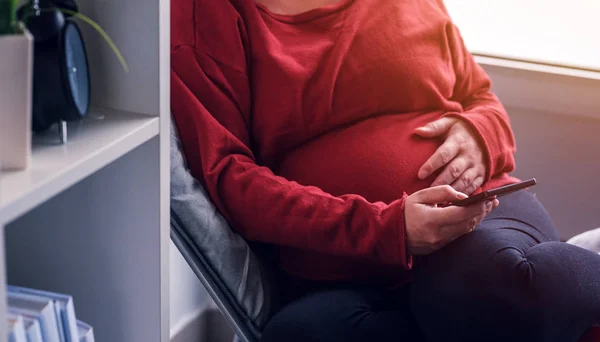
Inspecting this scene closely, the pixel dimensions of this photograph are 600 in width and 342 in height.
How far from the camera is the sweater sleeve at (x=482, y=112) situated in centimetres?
116

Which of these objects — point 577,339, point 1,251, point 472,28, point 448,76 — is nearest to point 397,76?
point 448,76

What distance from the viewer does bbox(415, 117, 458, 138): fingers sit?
1.12 meters

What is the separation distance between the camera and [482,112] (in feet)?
3.99

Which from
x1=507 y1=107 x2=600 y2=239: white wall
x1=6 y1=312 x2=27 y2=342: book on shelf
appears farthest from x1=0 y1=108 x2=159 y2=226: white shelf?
x1=507 y1=107 x2=600 y2=239: white wall

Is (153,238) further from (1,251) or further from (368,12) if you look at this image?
(368,12)

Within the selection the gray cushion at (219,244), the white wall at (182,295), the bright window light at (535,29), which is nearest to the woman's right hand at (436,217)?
the gray cushion at (219,244)

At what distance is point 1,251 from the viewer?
0.47 meters

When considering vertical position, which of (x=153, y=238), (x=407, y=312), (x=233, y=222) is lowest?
(x=407, y=312)

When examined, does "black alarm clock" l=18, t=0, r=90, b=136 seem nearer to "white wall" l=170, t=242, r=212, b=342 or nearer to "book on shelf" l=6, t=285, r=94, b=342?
"book on shelf" l=6, t=285, r=94, b=342

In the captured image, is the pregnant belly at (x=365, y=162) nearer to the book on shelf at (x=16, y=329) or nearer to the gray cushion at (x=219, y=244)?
the gray cushion at (x=219, y=244)

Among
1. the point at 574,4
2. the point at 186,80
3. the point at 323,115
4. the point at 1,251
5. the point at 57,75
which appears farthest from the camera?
the point at 574,4

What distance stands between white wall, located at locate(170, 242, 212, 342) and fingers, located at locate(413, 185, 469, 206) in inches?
26.3

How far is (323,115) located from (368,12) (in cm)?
22

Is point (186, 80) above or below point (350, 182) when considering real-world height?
above
